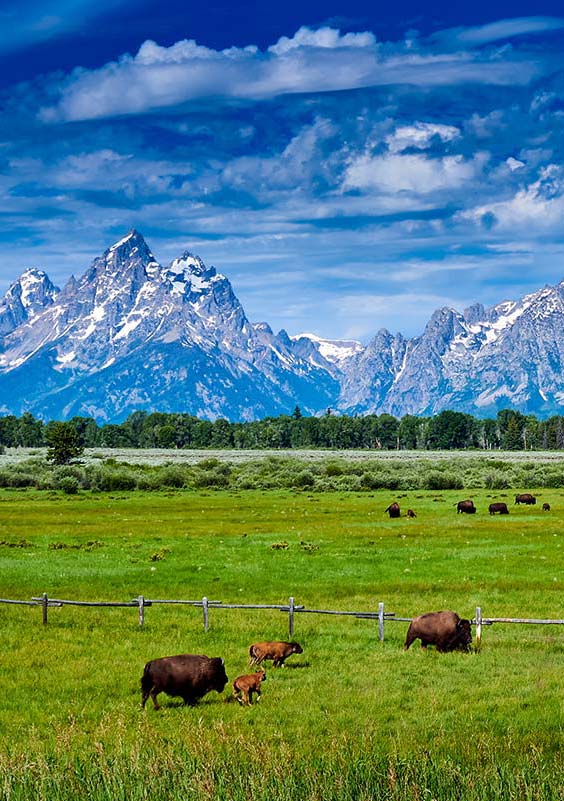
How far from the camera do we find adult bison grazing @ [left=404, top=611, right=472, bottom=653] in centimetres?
2373

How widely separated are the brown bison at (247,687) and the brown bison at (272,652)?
273 cm

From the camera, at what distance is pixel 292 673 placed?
2177 centimetres

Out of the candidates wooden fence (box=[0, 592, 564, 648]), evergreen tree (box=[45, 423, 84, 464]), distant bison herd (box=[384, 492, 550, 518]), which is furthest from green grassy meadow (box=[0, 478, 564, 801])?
evergreen tree (box=[45, 423, 84, 464])

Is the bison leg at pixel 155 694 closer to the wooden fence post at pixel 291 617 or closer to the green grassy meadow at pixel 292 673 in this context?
the green grassy meadow at pixel 292 673

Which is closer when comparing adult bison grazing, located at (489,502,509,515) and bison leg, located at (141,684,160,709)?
bison leg, located at (141,684,160,709)

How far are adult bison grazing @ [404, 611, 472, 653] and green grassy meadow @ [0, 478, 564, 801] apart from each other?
43cm

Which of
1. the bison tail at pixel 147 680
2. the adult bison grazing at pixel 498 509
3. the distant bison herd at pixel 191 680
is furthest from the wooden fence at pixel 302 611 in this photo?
the adult bison grazing at pixel 498 509

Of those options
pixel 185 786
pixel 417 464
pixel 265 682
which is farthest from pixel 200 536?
pixel 417 464

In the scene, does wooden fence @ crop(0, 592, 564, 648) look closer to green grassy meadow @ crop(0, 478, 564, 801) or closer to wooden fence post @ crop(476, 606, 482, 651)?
wooden fence post @ crop(476, 606, 482, 651)

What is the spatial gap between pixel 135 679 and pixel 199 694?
2.97 m

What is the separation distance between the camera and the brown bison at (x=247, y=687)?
1908 centimetres

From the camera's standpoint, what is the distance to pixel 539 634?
86.0ft

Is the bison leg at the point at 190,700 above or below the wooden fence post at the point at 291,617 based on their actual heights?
below

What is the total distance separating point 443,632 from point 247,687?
756 cm
